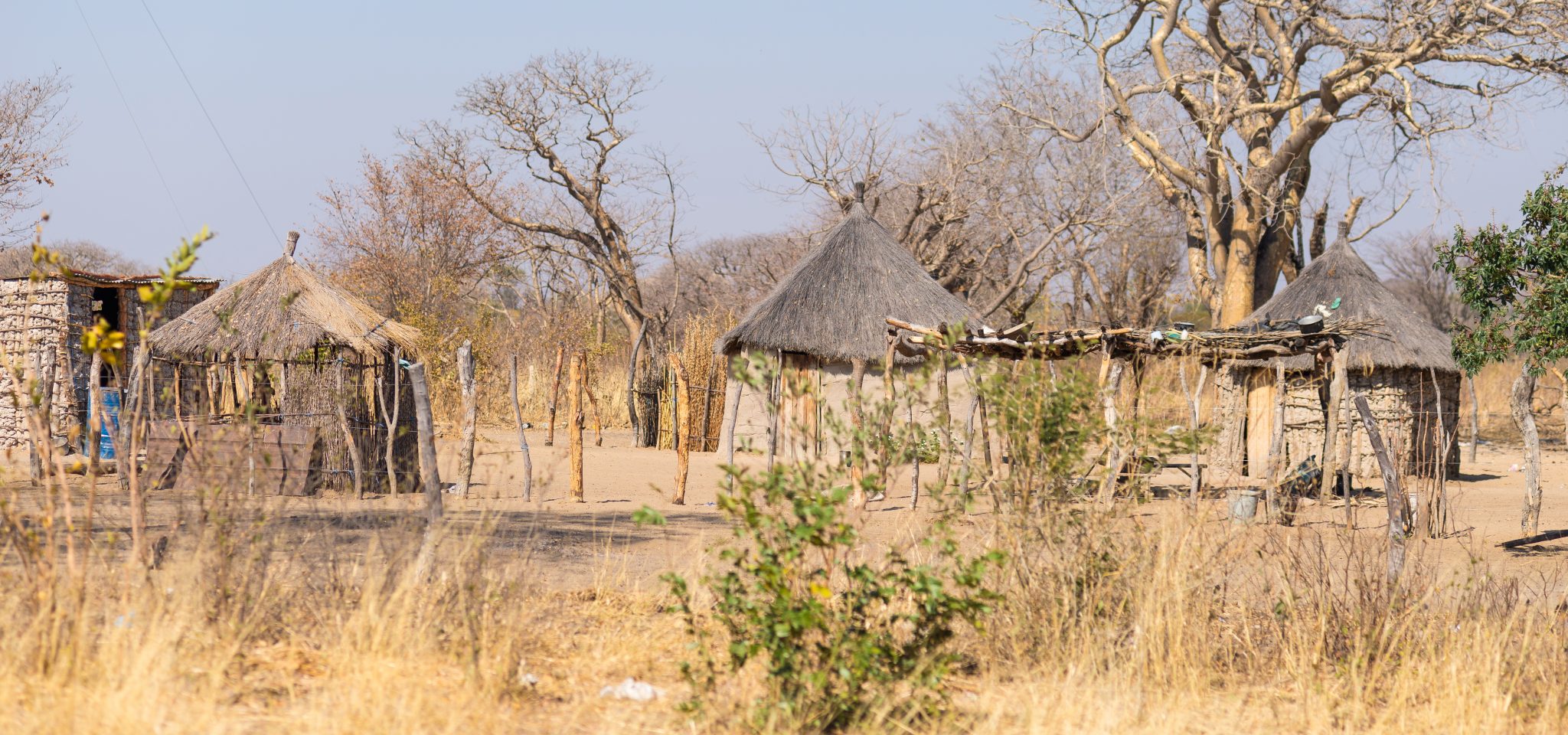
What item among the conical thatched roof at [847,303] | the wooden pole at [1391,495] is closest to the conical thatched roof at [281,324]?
the conical thatched roof at [847,303]

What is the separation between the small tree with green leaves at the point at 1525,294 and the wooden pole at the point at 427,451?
6.85 m

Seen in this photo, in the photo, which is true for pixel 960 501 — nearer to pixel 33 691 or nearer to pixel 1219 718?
pixel 1219 718

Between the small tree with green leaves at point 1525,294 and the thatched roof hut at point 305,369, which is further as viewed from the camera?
the thatched roof hut at point 305,369

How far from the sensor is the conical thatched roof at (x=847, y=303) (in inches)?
576

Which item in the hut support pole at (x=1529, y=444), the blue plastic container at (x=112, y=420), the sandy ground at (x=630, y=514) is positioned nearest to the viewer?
the sandy ground at (x=630, y=514)

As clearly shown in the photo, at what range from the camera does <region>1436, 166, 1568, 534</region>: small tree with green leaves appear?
844cm

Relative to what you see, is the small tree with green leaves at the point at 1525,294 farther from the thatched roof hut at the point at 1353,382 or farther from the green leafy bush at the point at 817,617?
the green leafy bush at the point at 817,617

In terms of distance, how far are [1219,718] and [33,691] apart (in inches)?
144

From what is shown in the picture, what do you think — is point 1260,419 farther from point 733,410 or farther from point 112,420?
point 112,420

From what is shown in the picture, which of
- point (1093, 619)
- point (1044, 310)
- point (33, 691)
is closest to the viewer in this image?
point (33, 691)

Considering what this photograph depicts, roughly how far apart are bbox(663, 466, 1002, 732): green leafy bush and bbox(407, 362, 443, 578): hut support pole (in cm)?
124

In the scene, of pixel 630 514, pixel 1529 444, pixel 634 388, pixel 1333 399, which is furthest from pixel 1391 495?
pixel 634 388

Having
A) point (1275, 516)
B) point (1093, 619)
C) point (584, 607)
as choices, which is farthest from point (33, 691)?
point (1275, 516)

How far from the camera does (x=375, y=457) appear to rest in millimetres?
11445
